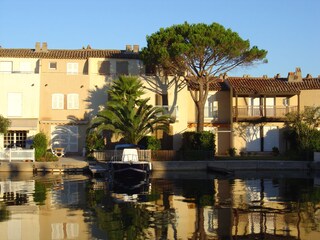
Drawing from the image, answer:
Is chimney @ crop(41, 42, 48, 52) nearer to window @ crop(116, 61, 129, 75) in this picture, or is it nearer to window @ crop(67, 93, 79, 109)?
window @ crop(67, 93, 79, 109)

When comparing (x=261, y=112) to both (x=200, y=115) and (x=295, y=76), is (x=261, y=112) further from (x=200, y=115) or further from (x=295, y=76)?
(x=295, y=76)

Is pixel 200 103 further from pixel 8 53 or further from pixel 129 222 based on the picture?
pixel 129 222

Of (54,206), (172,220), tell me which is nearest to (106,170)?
(54,206)

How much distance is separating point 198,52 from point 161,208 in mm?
25217

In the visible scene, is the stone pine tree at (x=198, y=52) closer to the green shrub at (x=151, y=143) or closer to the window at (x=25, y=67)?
the green shrub at (x=151, y=143)

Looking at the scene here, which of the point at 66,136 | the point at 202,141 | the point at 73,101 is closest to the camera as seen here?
the point at 202,141

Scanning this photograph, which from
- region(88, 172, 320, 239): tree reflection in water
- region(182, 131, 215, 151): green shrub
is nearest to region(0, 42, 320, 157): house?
region(182, 131, 215, 151): green shrub

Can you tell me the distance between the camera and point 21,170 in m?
39.5

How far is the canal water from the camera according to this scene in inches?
632

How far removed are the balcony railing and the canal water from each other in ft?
53.6

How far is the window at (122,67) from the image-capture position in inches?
1969

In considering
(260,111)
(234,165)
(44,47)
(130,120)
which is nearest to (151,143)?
(130,120)

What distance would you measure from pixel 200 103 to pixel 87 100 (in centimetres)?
1043

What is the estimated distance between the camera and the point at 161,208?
21.0 m
